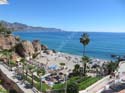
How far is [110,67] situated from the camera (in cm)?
3859

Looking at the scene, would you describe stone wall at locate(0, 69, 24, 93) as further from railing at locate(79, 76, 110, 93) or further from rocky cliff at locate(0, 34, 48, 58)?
rocky cliff at locate(0, 34, 48, 58)

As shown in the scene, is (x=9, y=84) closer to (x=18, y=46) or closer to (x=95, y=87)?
(x=95, y=87)

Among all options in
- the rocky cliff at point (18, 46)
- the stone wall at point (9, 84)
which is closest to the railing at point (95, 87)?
the stone wall at point (9, 84)

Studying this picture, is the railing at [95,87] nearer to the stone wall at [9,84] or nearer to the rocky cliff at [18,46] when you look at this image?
the stone wall at [9,84]

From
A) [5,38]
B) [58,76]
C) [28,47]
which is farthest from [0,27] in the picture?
[58,76]

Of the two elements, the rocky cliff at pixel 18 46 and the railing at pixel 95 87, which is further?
the rocky cliff at pixel 18 46

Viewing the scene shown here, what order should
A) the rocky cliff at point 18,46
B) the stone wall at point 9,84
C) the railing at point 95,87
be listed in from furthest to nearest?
the rocky cliff at point 18,46
the railing at point 95,87
the stone wall at point 9,84

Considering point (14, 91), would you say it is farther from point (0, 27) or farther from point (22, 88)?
point (0, 27)

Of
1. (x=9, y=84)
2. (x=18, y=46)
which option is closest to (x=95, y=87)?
(x=9, y=84)

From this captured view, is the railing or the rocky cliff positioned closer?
the railing

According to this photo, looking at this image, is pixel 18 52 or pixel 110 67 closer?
pixel 110 67

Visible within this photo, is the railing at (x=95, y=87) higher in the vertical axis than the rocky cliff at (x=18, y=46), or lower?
lower

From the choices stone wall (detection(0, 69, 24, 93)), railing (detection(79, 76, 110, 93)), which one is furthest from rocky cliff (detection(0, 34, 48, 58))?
railing (detection(79, 76, 110, 93))

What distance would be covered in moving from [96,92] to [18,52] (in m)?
33.4
